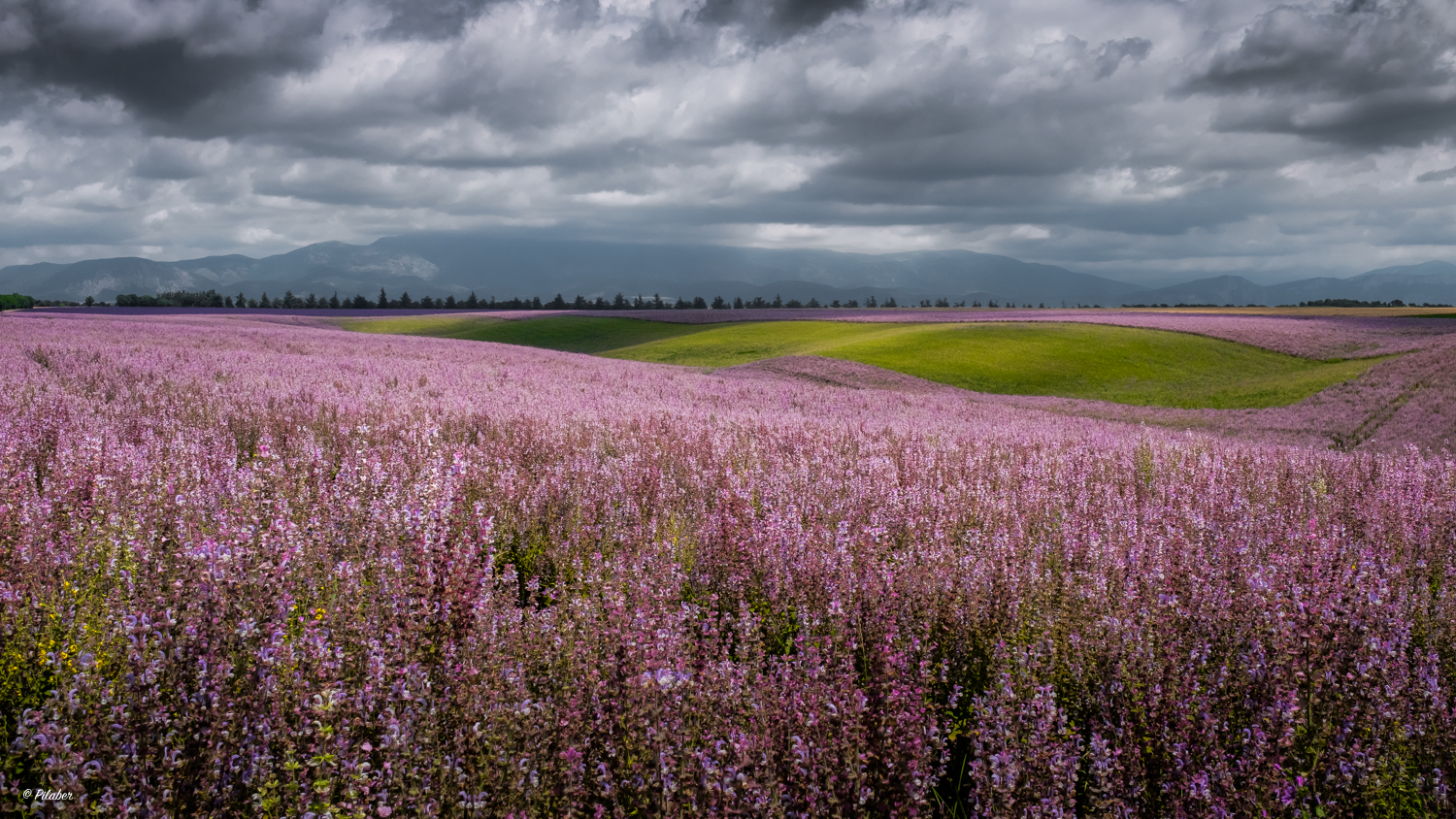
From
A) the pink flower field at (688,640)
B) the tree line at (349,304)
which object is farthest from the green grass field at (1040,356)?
the tree line at (349,304)

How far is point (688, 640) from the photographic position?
11.7 feet

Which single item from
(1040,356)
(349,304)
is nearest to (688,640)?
(1040,356)

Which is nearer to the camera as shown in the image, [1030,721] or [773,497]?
[1030,721]

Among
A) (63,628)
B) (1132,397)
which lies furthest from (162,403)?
(1132,397)

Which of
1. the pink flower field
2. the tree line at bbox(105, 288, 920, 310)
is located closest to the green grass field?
the pink flower field

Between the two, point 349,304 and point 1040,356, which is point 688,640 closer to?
point 1040,356

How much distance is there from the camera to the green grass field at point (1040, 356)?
32.7 metres

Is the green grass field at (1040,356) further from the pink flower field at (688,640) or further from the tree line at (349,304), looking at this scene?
the tree line at (349,304)

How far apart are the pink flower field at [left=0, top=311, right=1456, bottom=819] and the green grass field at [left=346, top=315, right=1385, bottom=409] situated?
27.8 m

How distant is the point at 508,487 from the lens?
677cm

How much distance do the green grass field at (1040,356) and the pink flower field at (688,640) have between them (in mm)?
27839

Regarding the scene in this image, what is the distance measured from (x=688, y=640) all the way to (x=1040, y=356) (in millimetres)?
41558

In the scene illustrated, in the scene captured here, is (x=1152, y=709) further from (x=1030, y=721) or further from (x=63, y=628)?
(x=63, y=628)

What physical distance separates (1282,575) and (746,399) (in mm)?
14918
